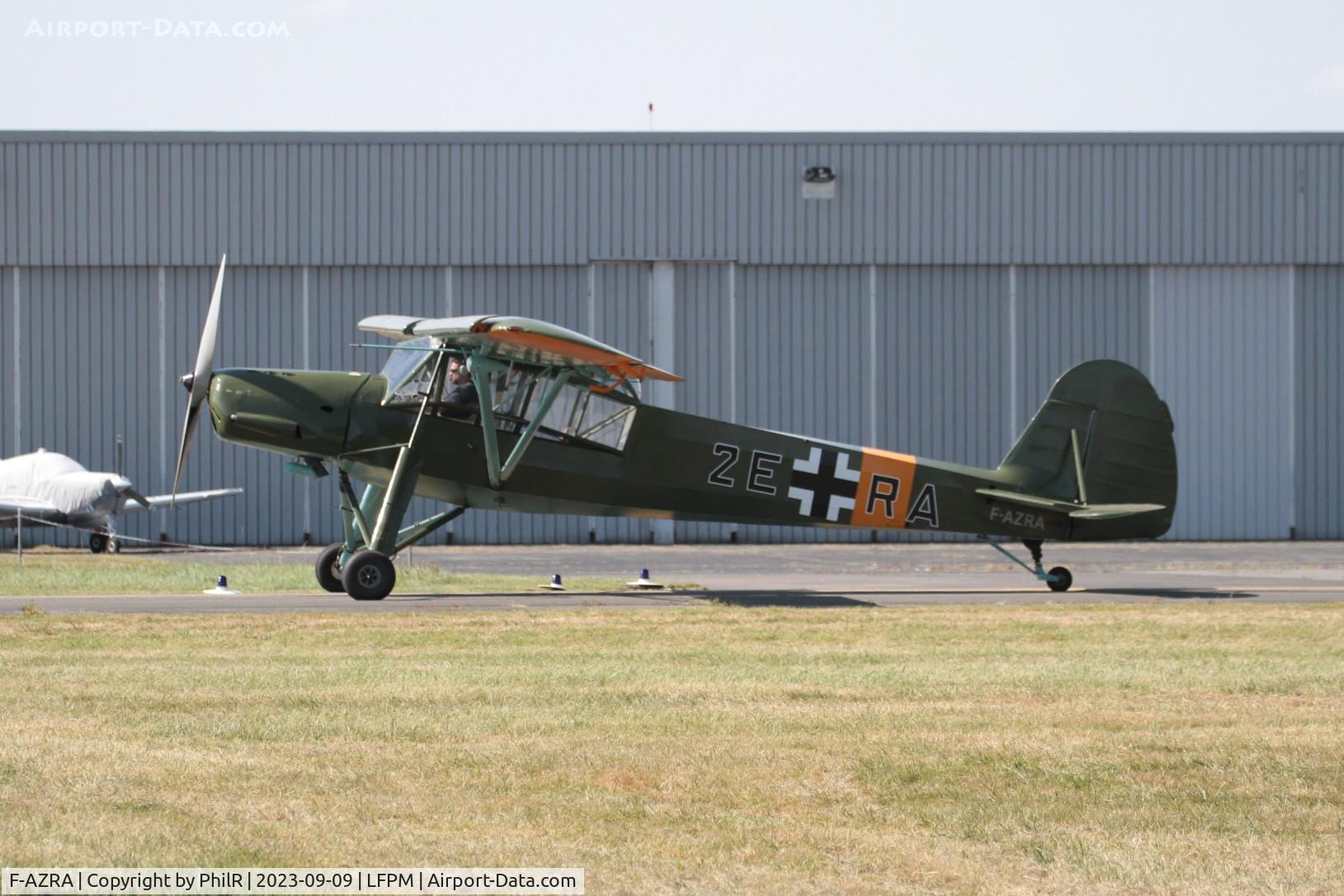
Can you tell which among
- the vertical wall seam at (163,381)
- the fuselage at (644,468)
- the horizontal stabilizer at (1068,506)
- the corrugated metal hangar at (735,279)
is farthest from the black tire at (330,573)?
the vertical wall seam at (163,381)

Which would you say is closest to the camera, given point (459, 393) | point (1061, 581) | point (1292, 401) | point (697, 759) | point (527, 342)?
point (697, 759)

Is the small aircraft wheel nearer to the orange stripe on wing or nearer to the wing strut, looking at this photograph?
the wing strut

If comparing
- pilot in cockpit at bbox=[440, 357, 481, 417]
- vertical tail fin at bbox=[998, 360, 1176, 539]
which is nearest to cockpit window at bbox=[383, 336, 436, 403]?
pilot in cockpit at bbox=[440, 357, 481, 417]

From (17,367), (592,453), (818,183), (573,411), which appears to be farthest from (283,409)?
(818,183)

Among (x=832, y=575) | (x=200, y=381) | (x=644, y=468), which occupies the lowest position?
(x=832, y=575)

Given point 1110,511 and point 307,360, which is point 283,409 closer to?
point 1110,511

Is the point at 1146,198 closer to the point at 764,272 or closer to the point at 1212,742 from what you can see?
the point at 764,272

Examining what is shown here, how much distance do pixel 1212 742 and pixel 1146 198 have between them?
1184 inches

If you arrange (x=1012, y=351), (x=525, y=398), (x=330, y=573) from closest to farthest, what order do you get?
1. (x=525, y=398)
2. (x=330, y=573)
3. (x=1012, y=351)

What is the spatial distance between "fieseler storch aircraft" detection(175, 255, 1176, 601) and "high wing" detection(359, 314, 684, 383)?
1.0 inches

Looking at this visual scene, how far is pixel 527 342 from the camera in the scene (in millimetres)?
16953

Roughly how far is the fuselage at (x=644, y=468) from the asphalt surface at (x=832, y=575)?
40.5 inches

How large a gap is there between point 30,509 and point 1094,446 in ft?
72.2

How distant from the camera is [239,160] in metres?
34.5
